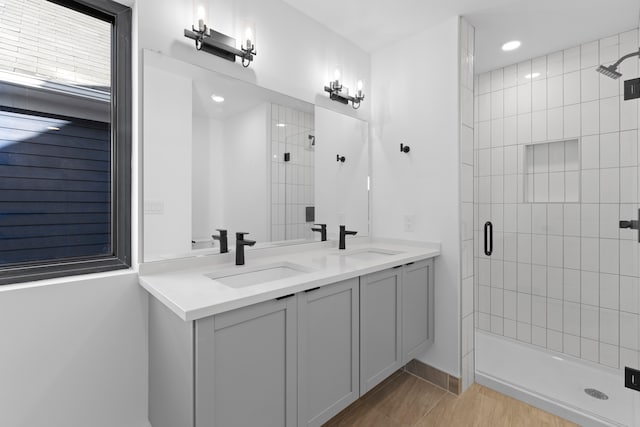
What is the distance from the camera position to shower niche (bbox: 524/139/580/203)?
2.44 m

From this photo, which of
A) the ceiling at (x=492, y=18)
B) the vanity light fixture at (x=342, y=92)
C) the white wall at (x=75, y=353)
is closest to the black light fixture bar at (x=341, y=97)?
the vanity light fixture at (x=342, y=92)

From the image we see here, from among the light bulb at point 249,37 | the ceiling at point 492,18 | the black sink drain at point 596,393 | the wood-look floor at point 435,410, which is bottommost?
the black sink drain at point 596,393

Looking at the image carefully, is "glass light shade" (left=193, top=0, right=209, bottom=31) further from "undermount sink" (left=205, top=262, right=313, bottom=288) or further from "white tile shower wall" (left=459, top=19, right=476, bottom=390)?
"white tile shower wall" (left=459, top=19, right=476, bottom=390)

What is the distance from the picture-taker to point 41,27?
1.31 m

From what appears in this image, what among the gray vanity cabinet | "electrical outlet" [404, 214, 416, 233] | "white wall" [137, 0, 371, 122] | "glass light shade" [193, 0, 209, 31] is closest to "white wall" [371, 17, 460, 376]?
"electrical outlet" [404, 214, 416, 233]

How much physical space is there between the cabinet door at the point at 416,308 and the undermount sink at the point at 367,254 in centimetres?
20

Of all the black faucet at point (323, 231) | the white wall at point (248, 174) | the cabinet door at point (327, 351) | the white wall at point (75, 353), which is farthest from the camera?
the black faucet at point (323, 231)

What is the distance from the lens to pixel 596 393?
6.70 feet

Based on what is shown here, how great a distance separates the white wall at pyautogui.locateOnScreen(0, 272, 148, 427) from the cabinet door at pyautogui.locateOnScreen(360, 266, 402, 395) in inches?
42.0

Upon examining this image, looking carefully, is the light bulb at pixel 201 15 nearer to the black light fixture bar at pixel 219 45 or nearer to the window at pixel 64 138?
the black light fixture bar at pixel 219 45

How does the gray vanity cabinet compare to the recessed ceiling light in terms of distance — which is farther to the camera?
the recessed ceiling light

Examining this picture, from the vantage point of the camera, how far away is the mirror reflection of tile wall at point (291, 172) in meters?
1.97

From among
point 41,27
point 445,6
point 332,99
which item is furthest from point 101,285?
point 445,6

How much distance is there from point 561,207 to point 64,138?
3292mm
